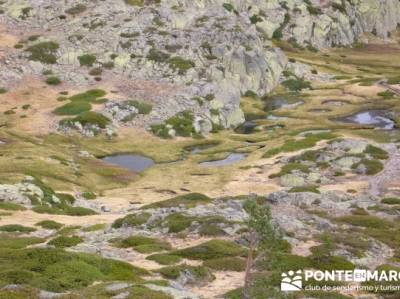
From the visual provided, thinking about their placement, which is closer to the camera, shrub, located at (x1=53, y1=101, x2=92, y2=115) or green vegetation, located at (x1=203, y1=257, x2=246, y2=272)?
green vegetation, located at (x1=203, y1=257, x2=246, y2=272)

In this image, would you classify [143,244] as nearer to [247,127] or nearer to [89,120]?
[89,120]

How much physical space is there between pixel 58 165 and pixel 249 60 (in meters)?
72.9

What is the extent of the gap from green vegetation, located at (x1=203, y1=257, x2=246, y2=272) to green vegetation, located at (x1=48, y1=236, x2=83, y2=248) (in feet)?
33.2

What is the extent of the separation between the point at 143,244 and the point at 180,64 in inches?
3263

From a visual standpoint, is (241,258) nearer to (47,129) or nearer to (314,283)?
(314,283)

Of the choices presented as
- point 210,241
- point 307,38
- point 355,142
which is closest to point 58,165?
point 210,241

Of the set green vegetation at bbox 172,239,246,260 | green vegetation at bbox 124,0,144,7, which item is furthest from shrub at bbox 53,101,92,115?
green vegetation at bbox 172,239,246,260

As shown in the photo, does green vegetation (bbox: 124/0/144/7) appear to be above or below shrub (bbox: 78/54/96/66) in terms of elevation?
above

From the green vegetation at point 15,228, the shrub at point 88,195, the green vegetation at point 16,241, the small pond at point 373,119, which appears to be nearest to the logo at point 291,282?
the green vegetation at point 16,241

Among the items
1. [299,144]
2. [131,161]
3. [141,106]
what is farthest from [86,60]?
[299,144]

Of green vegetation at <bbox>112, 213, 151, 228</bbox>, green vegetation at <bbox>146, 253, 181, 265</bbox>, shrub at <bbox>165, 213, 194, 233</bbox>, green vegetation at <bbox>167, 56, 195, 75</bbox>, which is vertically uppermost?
green vegetation at <bbox>167, 56, 195, 75</bbox>

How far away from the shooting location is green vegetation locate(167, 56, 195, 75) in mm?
116500

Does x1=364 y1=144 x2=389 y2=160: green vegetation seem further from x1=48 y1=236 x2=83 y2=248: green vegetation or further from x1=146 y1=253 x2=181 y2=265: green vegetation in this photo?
x1=48 y1=236 x2=83 y2=248: green vegetation

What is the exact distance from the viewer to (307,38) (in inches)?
7564
